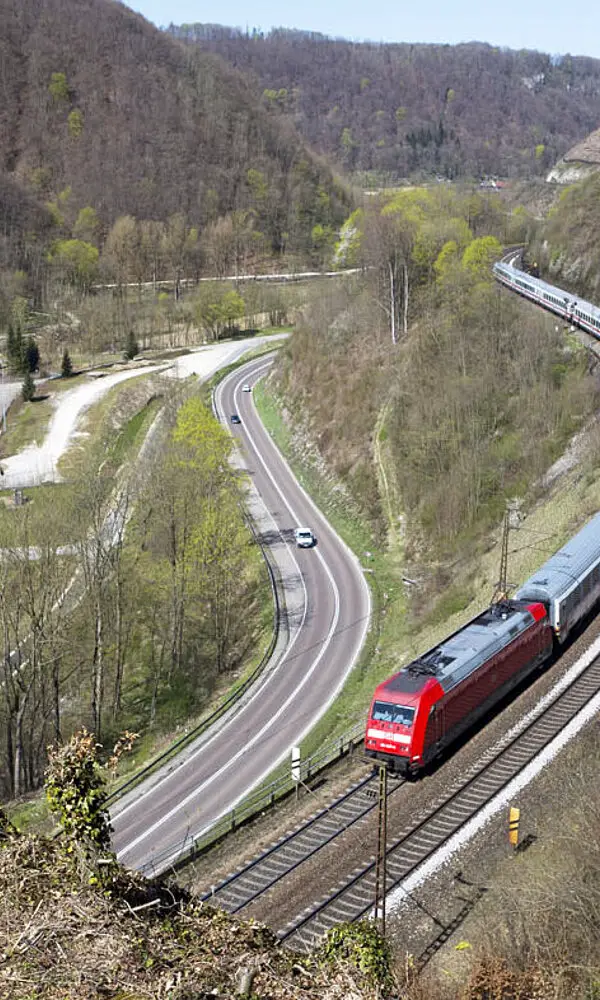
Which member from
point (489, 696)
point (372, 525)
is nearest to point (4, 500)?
point (372, 525)

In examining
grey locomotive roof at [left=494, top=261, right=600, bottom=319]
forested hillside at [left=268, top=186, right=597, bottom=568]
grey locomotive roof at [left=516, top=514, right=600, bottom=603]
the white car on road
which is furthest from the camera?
grey locomotive roof at [left=494, top=261, right=600, bottom=319]

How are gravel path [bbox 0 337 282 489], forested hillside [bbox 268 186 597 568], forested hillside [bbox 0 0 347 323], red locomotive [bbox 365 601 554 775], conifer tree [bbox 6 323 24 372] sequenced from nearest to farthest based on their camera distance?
red locomotive [bbox 365 601 554 775] < forested hillside [bbox 268 186 597 568] < gravel path [bbox 0 337 282 489] < conifer tree [bbox 6 323 24 372] < forested hillside [bbox 0 0 347 323]

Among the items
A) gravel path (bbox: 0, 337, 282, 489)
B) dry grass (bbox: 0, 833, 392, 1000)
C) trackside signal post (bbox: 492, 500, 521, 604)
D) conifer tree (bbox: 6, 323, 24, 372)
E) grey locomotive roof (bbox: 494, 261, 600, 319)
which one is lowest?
gravel path (bbox: 0, 337, 282, 489)

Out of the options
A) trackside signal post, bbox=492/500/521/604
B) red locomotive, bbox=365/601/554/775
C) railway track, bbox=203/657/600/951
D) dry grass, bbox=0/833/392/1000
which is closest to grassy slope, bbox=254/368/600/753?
trackside signal post, bbox=492/500/521/604

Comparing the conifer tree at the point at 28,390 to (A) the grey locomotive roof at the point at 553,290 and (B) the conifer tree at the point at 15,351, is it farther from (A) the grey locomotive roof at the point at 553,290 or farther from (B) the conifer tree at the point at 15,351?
(A) the grey locomotive roof at the point at 553,290

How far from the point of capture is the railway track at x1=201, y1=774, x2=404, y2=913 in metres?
19.1

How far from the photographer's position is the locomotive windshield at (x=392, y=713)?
2184cm

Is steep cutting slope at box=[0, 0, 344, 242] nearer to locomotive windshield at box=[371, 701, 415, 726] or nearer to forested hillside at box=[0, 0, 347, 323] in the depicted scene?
forested hillside at box=[0, 0, 347, 323]

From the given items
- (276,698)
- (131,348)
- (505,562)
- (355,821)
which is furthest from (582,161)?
(355,821)

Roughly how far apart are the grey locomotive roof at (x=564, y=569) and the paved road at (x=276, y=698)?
10.2 metres

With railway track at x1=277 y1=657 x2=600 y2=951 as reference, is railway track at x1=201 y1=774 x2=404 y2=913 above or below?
below

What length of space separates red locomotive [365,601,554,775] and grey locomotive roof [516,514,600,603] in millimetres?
1248

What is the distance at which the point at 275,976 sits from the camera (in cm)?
786

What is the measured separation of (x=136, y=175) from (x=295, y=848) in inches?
7025
